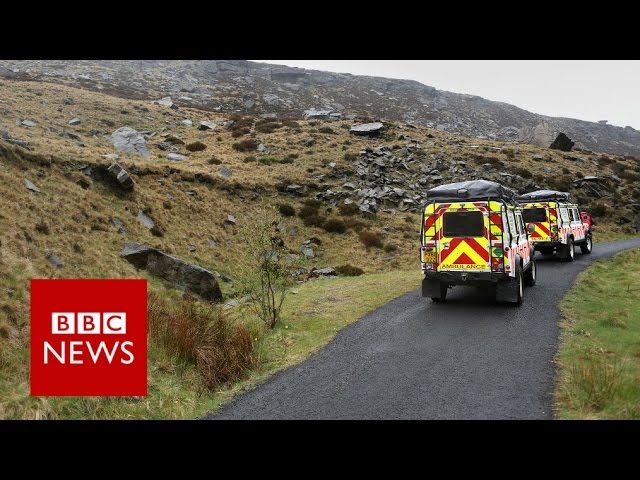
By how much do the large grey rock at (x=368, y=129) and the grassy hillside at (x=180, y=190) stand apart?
1188mm

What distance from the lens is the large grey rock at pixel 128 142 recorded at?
32906 millimetres

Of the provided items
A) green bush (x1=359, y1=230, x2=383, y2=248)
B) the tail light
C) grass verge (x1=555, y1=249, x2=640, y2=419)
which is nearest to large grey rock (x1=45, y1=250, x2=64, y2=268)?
the tail light

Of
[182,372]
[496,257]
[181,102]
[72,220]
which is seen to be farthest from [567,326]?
[181,102]

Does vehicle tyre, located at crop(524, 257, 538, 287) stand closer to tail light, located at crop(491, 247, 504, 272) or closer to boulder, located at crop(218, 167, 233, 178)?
tail light, located at crop(491, 247, 504, 272)

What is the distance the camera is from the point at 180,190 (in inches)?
1017

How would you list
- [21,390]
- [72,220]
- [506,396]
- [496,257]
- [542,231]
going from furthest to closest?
[542,231], [72,220], [496,257], [21,390], [506,396]

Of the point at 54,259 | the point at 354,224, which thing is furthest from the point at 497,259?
the point at 354,224

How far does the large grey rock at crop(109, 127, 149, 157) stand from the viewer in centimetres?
3291

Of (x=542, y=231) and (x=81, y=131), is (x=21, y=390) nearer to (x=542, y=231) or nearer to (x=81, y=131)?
(x=542, y=231)

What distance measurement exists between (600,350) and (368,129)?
130ft

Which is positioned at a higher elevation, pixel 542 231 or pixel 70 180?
pixel 70 180

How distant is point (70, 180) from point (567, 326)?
67.8ft

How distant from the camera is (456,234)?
11.9m

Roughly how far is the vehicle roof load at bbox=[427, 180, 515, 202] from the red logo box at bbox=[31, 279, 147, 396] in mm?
8819
